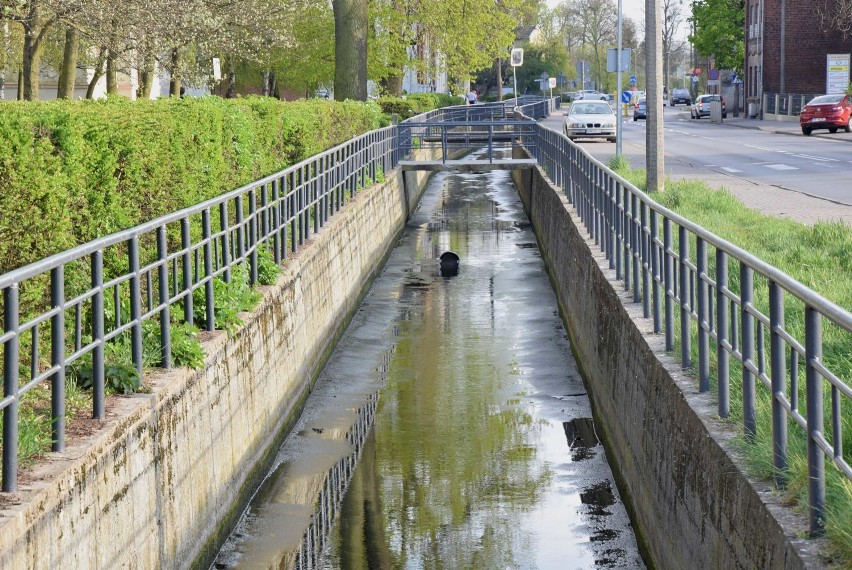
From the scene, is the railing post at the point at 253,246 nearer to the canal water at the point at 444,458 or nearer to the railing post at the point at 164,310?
the canal water at the point at 444,458

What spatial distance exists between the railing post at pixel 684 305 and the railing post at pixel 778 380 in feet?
7.25

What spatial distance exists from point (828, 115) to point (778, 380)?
144ft

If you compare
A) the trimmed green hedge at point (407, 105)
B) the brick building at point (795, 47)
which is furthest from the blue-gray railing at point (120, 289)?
the brick building at point (795, 47)

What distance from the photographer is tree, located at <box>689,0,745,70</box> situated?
8375 cm

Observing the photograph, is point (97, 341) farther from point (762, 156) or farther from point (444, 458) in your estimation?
point (762, 156)

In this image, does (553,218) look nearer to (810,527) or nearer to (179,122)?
(179,122)

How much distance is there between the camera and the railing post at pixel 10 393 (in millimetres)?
5637

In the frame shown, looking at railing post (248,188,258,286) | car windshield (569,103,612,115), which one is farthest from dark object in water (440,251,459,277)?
car windshield (569,103,612,115)

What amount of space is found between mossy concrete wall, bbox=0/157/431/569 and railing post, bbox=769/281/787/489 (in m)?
2.95

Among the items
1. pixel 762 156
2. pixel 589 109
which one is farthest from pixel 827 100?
pixel 762 156

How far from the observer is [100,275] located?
6930 millimetres

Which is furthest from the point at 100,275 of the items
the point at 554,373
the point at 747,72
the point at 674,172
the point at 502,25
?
the point at 747,72

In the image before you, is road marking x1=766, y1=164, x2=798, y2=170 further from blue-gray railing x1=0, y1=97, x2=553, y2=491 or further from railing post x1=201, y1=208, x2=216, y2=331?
railing post x1=201, y1=208, x2=216, y2=331

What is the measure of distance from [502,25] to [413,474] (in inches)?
1596
